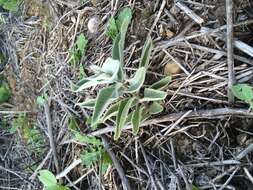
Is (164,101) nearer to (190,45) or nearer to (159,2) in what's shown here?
(190,45)

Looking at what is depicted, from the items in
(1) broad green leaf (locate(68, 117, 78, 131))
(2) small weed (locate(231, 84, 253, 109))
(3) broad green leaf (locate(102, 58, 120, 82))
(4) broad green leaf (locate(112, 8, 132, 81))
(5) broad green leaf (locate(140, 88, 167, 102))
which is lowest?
(1) broad green leaf (locate(68, 117, 78, 131))

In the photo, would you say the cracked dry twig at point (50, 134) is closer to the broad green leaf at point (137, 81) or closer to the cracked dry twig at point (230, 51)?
the broad green leaf at point (137, 81)

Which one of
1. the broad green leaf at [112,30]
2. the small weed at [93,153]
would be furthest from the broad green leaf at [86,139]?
the broad green leaf at [112,30]

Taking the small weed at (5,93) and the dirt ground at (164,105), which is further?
the small weed at (5,93)

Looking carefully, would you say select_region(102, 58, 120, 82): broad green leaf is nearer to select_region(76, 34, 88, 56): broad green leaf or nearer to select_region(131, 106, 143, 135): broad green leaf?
select_region(131, 106, 143, 135): broad green leaf

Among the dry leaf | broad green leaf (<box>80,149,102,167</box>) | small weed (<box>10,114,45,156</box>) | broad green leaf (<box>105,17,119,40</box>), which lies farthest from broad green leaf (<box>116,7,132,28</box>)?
small weed (<box>10,114,45,156</box>)
